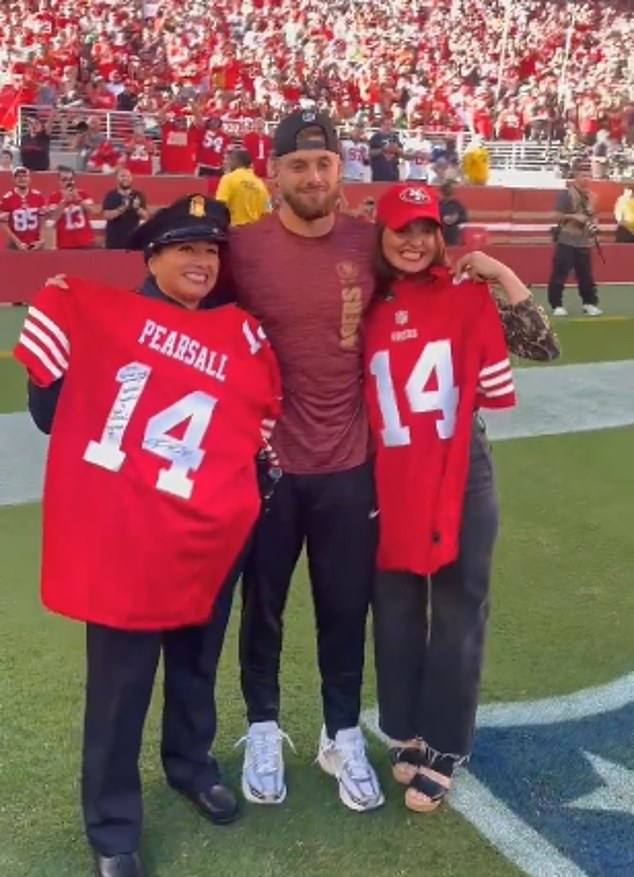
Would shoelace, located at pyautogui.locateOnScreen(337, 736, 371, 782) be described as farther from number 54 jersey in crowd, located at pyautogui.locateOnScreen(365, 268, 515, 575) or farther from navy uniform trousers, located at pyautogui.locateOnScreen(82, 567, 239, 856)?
number 54 jersey in crowd, located at pyautogui.locateOnScreen(365, 268, 515, 575)

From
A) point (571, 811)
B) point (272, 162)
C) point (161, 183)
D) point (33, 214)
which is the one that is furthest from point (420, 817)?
point (161, 183)

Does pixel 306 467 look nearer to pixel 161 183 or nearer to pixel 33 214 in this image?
pixel 33 214

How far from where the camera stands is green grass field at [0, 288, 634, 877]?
2.86 m

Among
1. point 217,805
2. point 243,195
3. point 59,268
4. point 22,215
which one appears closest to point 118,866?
point 217,805

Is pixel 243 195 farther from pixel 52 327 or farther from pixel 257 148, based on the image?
pixel 52 327

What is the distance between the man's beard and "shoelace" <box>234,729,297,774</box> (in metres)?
1.49

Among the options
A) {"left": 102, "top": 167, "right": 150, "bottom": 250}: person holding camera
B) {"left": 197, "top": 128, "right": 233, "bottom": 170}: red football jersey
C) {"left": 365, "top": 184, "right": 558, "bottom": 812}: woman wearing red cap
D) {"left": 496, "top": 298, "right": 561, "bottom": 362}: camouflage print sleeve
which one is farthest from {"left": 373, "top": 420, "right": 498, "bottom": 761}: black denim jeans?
{"left": 197, "top": 128, "right": 233, "bottom": 170}: red football jersey

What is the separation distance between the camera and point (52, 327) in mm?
2504

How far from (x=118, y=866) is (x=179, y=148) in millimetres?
15696

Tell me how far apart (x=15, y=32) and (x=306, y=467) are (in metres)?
20.9

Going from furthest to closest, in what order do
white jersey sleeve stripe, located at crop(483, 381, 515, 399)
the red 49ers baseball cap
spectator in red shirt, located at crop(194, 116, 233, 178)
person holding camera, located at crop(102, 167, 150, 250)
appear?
spectator in red shirt, located at crop(194, 116, 233, 178) → person holding camera, located at crop(102, 167, 150, 250) → white jersey sleeve stripe, located at crop(483, 381, 515, 399) → the red 49ers baseball cap

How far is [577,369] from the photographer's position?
360 inches

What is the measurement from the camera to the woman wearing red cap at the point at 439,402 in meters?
2.82

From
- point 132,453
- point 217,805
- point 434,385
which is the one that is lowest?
point 217,805
